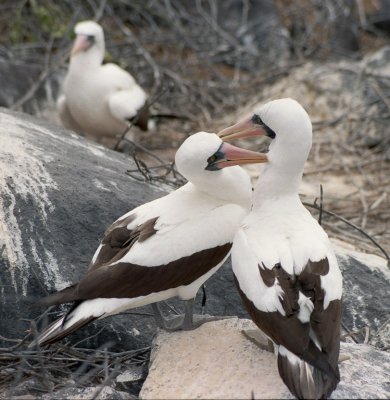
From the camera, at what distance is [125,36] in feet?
29.8

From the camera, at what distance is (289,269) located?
313 cm

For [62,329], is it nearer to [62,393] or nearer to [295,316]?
[62,393]

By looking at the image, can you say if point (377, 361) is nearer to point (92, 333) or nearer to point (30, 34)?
point (92, 333)

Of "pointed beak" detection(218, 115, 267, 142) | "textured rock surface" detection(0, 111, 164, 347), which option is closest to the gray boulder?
"textured rock surface" detection(0, 111, 164, 347)

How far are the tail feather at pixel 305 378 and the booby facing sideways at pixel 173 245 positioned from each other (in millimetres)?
670

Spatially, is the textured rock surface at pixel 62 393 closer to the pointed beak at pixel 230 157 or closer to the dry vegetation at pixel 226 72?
the pointed beak at pixel 230 157

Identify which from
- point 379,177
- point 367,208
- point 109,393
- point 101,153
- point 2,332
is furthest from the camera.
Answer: point 379,177

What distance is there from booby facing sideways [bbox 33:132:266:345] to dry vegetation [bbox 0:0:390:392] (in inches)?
97.9

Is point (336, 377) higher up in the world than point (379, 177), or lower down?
higher up

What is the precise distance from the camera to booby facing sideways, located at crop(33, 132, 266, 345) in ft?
11.0

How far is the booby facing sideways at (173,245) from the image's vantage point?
3338mm

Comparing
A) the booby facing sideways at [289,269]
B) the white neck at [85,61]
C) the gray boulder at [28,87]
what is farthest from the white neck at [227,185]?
the gray boulder at [28,87]

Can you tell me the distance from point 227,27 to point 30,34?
2339mm

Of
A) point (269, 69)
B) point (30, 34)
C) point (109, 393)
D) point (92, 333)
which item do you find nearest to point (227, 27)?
point (269, 69)
